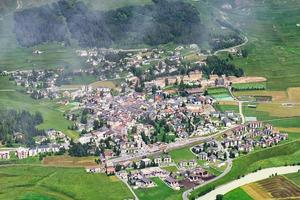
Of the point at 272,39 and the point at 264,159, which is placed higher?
the point at 272,39

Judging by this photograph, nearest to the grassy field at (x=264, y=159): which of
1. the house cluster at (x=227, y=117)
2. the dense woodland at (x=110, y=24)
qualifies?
the house cluster at (x=227, y=117)

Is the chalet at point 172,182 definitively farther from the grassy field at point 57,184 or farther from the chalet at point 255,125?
the chalet at point 255,125

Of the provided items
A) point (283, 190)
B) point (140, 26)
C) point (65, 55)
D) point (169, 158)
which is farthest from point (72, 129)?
point (140, 26)

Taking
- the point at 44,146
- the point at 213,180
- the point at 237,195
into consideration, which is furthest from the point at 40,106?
the point at 237,195

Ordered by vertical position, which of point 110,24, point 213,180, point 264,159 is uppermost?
point 110,24

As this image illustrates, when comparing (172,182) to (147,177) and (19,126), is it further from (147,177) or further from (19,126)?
(19,126)

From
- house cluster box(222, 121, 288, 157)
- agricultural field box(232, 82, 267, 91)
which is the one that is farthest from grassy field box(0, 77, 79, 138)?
agricultural field box(232, 82, 267, 91)

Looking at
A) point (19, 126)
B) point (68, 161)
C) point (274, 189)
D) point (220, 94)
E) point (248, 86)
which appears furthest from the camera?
point (248, 86)

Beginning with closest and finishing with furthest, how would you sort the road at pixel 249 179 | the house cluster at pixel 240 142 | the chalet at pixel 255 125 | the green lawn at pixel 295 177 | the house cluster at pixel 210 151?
the road at pixel 249 179
the green lawn at pixel 295 177
the house cluster at pixel 210 151
the house cluster at pixel 240 142
the chalet at pixel 255 125
